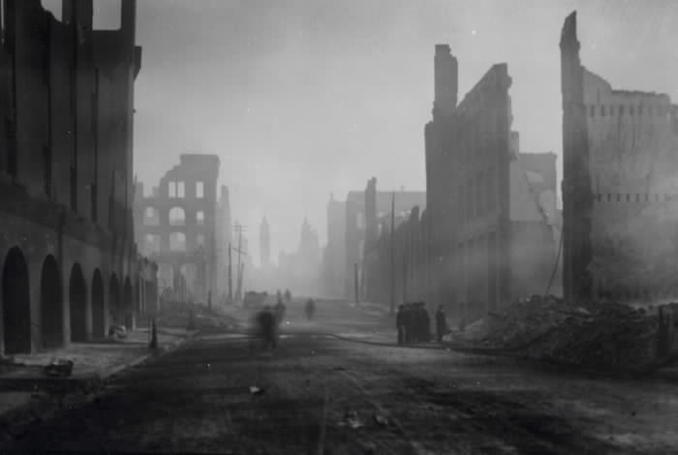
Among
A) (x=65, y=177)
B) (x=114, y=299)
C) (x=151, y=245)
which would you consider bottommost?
(x=114, y=299)

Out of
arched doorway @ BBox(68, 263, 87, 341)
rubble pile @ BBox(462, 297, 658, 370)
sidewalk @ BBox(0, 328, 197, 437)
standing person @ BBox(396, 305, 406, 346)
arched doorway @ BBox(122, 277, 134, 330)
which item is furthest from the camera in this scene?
arched doorway @ BBox(122, 277, 134, 330)

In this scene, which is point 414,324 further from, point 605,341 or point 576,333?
point 605,341

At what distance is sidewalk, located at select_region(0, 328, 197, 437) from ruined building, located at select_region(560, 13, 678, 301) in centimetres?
1408

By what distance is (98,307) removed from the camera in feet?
103

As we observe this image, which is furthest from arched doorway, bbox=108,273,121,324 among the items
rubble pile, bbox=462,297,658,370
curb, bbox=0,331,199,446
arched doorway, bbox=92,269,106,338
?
curb, bbox=0,331,199,446

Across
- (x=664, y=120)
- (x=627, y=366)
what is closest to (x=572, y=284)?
(x=664, y=120)

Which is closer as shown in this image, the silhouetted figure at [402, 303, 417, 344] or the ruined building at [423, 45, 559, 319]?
the silhouetted figure at [402, 303, 417, 344]

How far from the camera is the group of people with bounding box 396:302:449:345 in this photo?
96.1 feet

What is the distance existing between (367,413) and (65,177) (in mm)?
20497

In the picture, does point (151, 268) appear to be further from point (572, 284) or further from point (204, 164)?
point (204, 164)

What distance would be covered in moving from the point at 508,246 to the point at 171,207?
204 ft

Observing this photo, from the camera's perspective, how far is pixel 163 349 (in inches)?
1016

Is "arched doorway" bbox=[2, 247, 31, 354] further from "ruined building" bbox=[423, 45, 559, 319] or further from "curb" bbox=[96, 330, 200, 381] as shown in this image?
"ruined building" bbox=[423, 45, 559, 319]

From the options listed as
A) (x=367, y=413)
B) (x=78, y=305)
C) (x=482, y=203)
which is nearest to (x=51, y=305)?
(x=78, y=305)
